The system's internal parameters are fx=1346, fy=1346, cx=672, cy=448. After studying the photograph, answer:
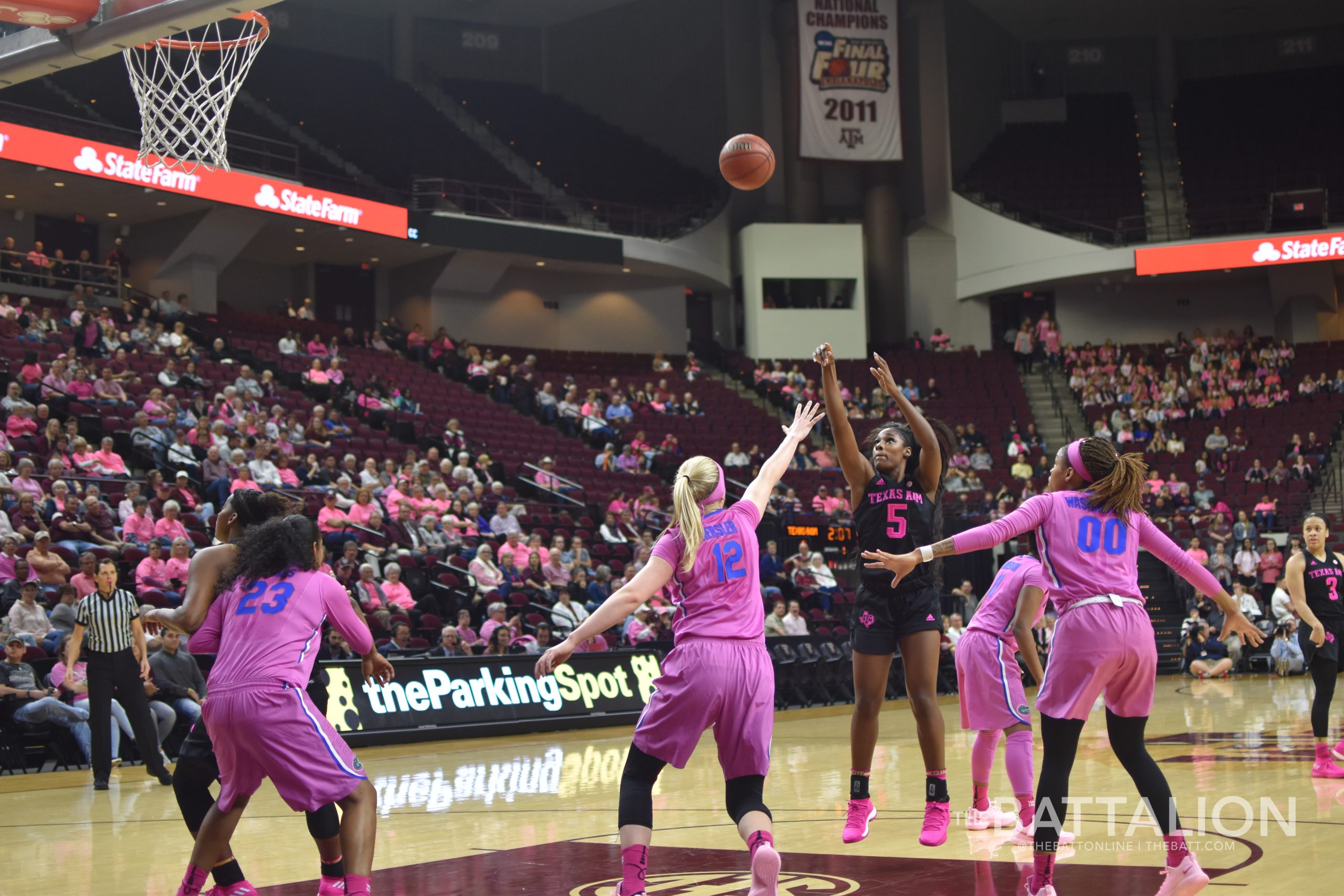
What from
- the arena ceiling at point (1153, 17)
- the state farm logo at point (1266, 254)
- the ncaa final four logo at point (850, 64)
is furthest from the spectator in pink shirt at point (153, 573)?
A: the arena ceiling at point (1153, 17)

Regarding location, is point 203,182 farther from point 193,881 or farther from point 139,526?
point 193,881

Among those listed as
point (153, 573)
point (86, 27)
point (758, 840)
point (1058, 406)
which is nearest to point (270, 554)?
point (758, 840)

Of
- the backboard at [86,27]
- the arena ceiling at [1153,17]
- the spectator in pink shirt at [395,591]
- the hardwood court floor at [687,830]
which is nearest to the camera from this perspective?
the hardwood court floor at [687,830]

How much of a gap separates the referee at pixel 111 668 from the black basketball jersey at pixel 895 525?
5657 millimetres

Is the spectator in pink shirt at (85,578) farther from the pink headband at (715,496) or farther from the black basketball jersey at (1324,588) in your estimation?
the black basketball jersey at (1324,588)

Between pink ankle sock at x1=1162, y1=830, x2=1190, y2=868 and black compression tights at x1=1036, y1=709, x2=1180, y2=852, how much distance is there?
5 cm

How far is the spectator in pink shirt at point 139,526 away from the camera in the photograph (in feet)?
45.4

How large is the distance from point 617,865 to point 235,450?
1182 centimetres

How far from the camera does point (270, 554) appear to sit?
4980mm

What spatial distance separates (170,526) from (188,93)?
5120mm

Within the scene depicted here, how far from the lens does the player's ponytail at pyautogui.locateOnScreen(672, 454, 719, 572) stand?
194 inches


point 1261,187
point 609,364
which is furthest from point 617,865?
point 1261,187

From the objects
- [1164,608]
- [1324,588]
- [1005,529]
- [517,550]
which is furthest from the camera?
[1164,608]

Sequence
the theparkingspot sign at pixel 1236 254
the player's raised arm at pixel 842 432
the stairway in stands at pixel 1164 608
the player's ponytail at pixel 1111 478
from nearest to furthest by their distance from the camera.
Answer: the player's ponytail at pixel 1111 478
the player's raised arm at pixel 842 432
the stairway in stands at pixel 1164 608
the theparkingspot sign at pixel 1236 254
